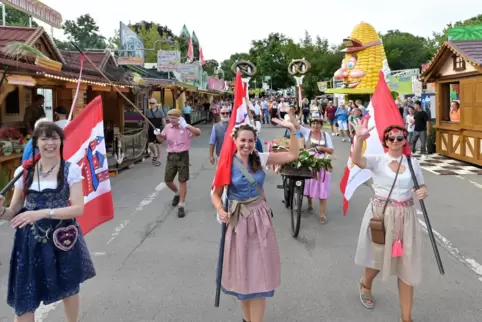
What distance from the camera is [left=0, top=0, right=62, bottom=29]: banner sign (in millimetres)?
12698

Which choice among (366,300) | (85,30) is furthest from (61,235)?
(85,30)

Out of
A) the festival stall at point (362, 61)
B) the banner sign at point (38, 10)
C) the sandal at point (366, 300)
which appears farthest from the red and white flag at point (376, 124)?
the festival stall at point (362, 61)

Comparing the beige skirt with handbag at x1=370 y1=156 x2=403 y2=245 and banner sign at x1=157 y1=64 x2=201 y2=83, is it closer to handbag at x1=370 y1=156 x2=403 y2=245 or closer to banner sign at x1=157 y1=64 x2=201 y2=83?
handbag at x1=370 y1=156 x2=403 y2=245

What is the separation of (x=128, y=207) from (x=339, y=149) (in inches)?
423

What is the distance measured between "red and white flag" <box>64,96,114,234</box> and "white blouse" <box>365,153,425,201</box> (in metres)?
2.31

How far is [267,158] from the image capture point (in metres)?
3.75

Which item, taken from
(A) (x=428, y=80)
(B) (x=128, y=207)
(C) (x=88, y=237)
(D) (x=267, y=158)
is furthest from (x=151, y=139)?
(D) (x=267, y=158)

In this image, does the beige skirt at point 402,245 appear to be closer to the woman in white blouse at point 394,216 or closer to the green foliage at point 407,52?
the woman in white blouse at point 394,216

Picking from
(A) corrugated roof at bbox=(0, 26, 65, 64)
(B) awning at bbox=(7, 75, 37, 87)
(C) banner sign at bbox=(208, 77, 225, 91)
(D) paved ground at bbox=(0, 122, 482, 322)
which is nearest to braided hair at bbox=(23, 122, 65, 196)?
(D) paved ground at bbox=(0, 122, 482, 322)

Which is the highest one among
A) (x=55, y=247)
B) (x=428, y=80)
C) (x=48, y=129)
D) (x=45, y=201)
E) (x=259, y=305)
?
(x=428, y=80)

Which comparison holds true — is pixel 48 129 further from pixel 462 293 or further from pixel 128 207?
pixel 128 207

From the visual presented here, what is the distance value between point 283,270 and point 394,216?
1712 mm

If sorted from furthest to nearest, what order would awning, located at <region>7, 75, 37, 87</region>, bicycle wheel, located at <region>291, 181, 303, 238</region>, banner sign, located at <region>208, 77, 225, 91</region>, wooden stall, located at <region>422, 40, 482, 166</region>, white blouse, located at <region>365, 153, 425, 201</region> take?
banner sign, located at <region>208, 77, 225, 91</region> < wooden stall, located at <region>422, 40, 482, 166</region> < awning, located at <region>7, 75, 37, 87</region> < bicycle wheel, located at <region>291, 181, 303, 238</region> < white blouse, located at <region>365, 153, 425, 201</region>

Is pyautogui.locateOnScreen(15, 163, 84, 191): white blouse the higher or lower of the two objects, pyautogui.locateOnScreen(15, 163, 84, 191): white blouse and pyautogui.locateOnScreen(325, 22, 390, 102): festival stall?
the lower
